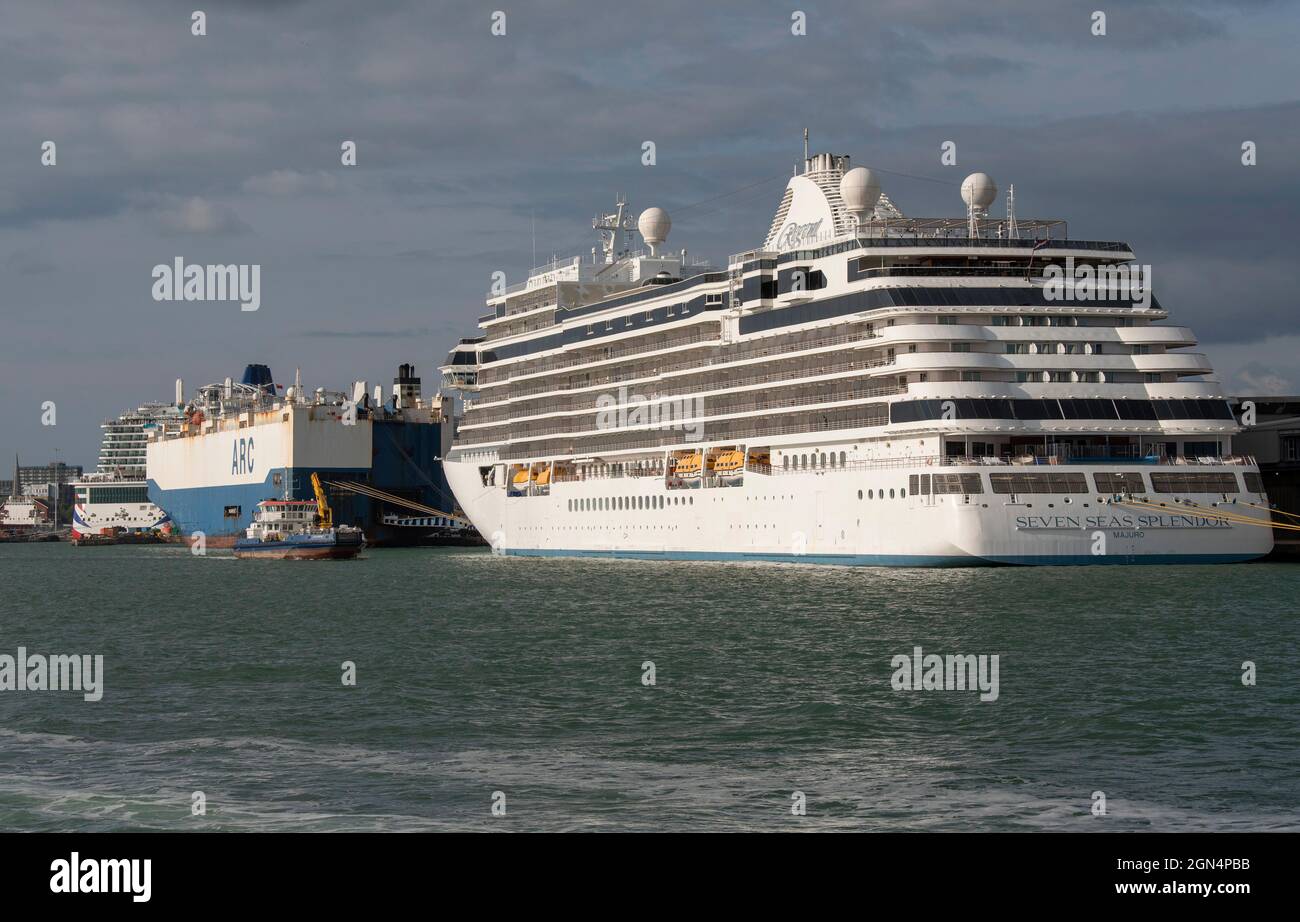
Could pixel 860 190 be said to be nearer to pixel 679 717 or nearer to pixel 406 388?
pixel 679 717

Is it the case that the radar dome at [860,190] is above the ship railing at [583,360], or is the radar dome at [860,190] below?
above

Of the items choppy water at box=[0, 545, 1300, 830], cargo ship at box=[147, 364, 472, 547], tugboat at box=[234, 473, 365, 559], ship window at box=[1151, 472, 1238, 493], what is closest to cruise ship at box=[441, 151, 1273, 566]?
ship window at box=[1151, 472, 1238, 493]

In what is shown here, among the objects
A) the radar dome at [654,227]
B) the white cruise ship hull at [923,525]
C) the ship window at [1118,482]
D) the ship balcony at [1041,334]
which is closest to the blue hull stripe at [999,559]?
the white cruise ship hull at [923,525]

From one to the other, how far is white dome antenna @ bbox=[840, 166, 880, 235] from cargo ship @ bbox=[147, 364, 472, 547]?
239ft

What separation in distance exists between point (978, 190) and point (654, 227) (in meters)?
32.8

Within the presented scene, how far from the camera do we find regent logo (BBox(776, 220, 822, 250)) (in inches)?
3401

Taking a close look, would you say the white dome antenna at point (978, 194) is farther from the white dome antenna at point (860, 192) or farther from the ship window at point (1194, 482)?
the ship window at point (1194, 482)

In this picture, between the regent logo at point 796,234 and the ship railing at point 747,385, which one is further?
the regent logo at point 796,234

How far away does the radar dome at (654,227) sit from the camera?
105 meters

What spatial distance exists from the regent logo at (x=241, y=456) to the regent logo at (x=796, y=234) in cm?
8064

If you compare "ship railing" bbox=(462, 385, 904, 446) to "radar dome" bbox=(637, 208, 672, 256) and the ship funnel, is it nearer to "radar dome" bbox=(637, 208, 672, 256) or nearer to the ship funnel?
"radar dome" bbox=(637, 208, 672, 256)
